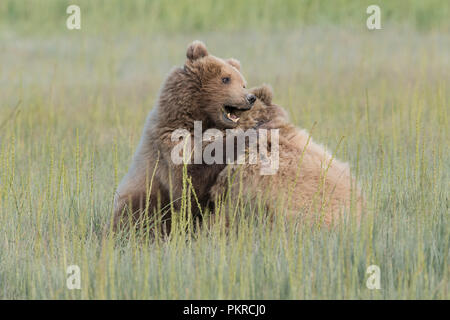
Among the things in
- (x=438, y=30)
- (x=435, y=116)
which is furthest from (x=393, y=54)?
(x=435, y=116)

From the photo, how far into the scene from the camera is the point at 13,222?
4727 mm

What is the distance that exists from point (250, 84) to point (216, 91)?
20.3 feet

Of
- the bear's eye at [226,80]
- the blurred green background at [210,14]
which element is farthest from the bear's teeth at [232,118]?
the blurred green background at [210,14]

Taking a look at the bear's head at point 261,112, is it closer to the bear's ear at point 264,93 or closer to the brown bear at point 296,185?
the bear's ear at point 264,93

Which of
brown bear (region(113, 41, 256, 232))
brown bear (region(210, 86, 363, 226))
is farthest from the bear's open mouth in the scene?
brown bear (region(210, 86, 363, 226))

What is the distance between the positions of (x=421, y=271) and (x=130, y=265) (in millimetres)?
1757

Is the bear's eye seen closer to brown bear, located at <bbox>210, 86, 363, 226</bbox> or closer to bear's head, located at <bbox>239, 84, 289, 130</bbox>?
bear's head, located at <bbox>239, 84, 289, 130</bbox>

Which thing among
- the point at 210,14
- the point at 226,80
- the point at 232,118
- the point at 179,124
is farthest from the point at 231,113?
the point at 210,14

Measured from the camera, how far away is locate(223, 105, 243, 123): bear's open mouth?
495 centimetres

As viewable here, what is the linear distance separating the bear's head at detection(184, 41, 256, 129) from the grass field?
969 mm

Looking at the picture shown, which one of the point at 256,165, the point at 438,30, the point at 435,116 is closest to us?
the point at 256,165

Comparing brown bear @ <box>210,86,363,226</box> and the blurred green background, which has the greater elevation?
the blurred green background
